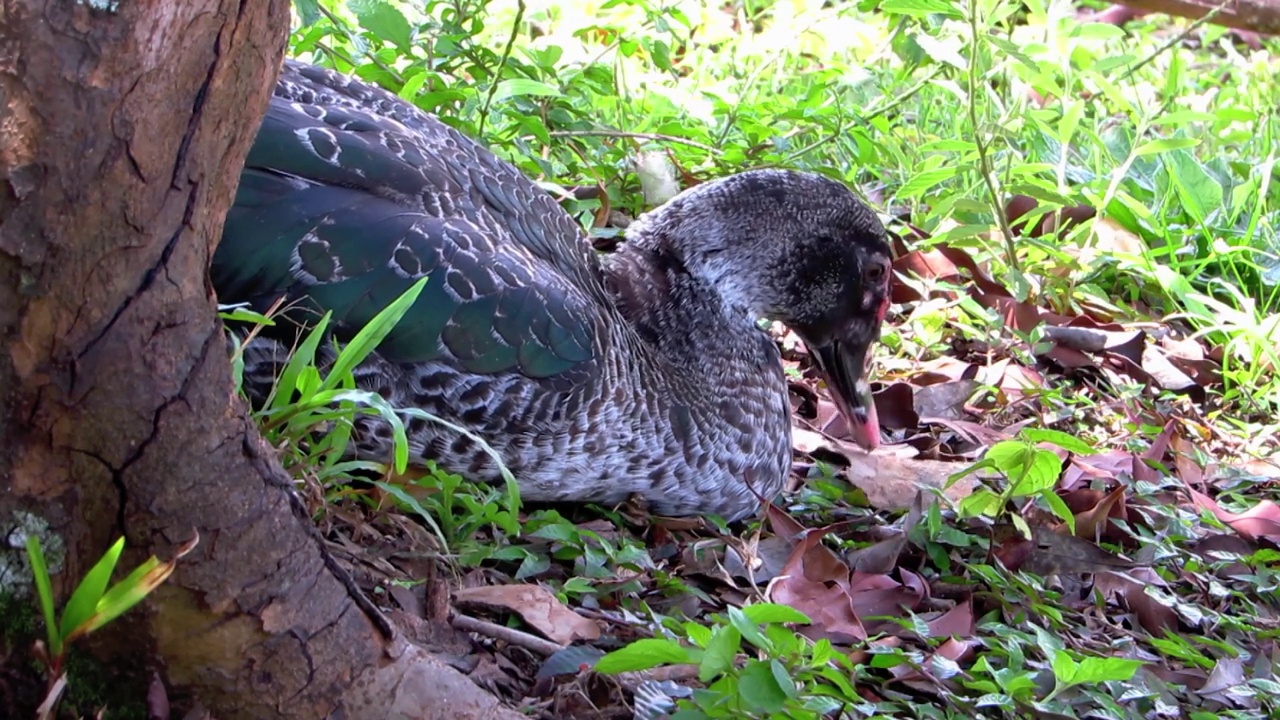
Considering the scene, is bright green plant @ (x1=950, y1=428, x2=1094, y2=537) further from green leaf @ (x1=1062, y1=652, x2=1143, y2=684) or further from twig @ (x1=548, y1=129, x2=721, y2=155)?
twig @ (x1=548, y1=129, x2=721, y2=155)

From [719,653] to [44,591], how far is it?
0.92m

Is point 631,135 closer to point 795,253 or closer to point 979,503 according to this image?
point 795,253

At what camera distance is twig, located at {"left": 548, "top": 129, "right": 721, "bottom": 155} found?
16.4 ft

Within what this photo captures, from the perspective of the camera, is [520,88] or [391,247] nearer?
[391,247]

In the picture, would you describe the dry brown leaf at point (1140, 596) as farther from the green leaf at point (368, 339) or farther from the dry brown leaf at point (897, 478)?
the green leaf at point (368, 339)

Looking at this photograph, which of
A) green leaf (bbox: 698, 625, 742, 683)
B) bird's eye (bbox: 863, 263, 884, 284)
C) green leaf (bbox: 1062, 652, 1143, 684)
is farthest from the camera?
bird's eye (bbox: 863, 263, 884, 284)

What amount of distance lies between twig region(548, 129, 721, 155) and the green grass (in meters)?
0.03

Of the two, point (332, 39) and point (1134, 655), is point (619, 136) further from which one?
point (1134, 655)

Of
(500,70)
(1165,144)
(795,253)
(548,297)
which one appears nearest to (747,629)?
(548,297)

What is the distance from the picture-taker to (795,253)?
4.11m

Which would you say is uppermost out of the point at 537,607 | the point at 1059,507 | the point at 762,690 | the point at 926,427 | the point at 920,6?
the point at 920,6

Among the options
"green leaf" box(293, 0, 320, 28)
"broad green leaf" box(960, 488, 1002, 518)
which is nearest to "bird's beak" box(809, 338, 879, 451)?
"broad green leaf" box(960, 488, 1002, 518)

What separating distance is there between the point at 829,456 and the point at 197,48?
281 cm

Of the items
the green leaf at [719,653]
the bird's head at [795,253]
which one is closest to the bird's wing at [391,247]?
the bird's head at [795,253]
